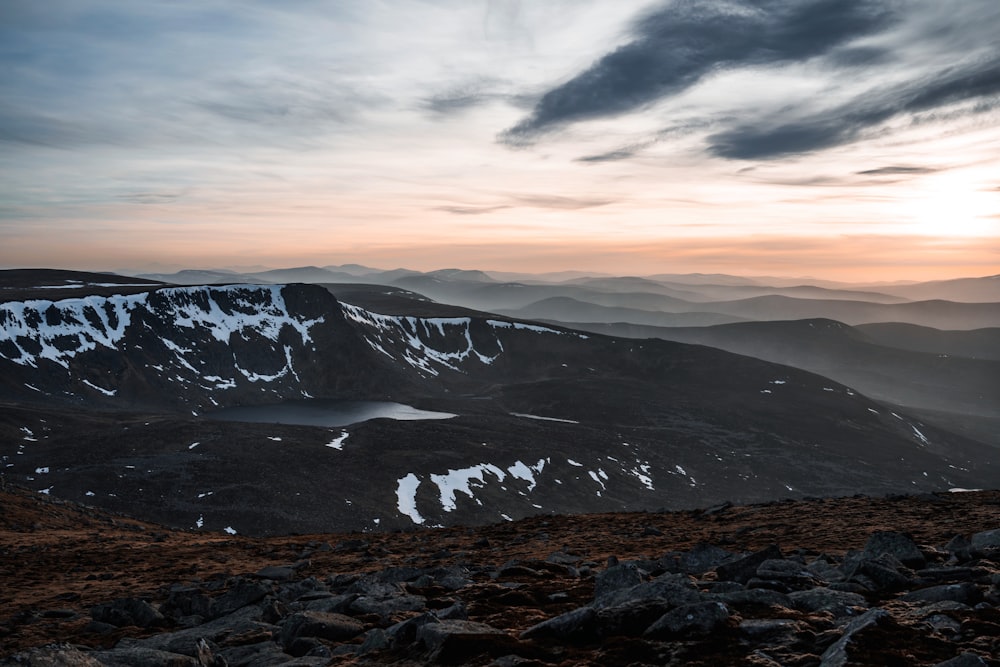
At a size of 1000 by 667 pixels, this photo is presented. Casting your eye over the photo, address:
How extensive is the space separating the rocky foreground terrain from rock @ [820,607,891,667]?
4 centimetres

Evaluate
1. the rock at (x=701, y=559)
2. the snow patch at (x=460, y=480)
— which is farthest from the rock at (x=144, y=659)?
the snow patch at (x=460, y=480)

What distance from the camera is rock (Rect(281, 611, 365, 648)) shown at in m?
15.9

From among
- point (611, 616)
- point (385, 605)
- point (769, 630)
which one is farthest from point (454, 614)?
point (769, 630)

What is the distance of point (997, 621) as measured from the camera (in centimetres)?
1205

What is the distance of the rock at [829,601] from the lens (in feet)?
45.0

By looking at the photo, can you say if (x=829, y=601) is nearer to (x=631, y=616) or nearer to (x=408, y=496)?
(x=631, y=616)

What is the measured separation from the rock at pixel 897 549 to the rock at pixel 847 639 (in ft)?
21.7

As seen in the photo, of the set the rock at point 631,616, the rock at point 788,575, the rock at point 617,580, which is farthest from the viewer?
the rock at point 617,580

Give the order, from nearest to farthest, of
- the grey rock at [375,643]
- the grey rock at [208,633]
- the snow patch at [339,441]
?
the grey rock at [375,643] → the grey rock at [208,633] → the snow patch at [339,441]

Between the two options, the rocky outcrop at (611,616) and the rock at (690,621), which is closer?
the rocky outcrop at (611,616)

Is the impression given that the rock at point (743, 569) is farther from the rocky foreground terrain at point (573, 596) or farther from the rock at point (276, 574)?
the rock at point (276, 574)

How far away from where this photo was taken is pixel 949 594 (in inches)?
538

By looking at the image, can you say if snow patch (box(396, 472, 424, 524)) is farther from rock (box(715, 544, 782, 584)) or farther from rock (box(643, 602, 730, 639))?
rock (box(643, 602, 730, 639))

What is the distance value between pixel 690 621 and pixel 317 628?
363 inches
